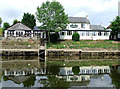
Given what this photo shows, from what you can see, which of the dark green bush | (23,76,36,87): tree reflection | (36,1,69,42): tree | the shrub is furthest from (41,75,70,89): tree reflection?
the shrub

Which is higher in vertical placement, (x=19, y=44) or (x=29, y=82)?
(x=19, y=44)

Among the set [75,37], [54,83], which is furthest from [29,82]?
[75,37]

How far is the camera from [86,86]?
489 inches

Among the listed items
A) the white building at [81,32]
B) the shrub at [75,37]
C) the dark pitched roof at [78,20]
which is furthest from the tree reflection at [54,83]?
the dark pitched roof at [78,20]

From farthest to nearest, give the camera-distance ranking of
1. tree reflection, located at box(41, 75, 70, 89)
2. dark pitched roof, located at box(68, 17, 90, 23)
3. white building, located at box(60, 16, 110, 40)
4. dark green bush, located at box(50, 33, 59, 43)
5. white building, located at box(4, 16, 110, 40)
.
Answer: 1. dark pitched roof, located at box(68, 17, 90, 23)
2. white building, located at box(60, 16, 110, 40)
3. white building, located at box(4, 16, 110, 40)
4. dark green bush, located at box(50, 33, 59, 43)
5. tree reflection, located at box(41, 75, 70, 89)

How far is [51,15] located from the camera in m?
40.0

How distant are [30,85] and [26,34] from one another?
33112 millimetres

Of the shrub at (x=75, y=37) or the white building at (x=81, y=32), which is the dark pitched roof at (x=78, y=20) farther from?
the shrub at (x=75, y=37)

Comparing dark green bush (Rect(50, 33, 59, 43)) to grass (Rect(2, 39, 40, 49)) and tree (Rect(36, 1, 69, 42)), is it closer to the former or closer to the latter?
tree (Rect(36, 1, 69, 42))

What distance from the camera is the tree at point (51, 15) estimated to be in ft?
128

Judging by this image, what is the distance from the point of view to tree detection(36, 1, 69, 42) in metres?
39.2

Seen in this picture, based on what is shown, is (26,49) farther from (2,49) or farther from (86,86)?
(86,86)

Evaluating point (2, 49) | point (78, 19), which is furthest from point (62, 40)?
point (2, 49)

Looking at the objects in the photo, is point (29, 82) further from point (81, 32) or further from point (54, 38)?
point (81, 32)
